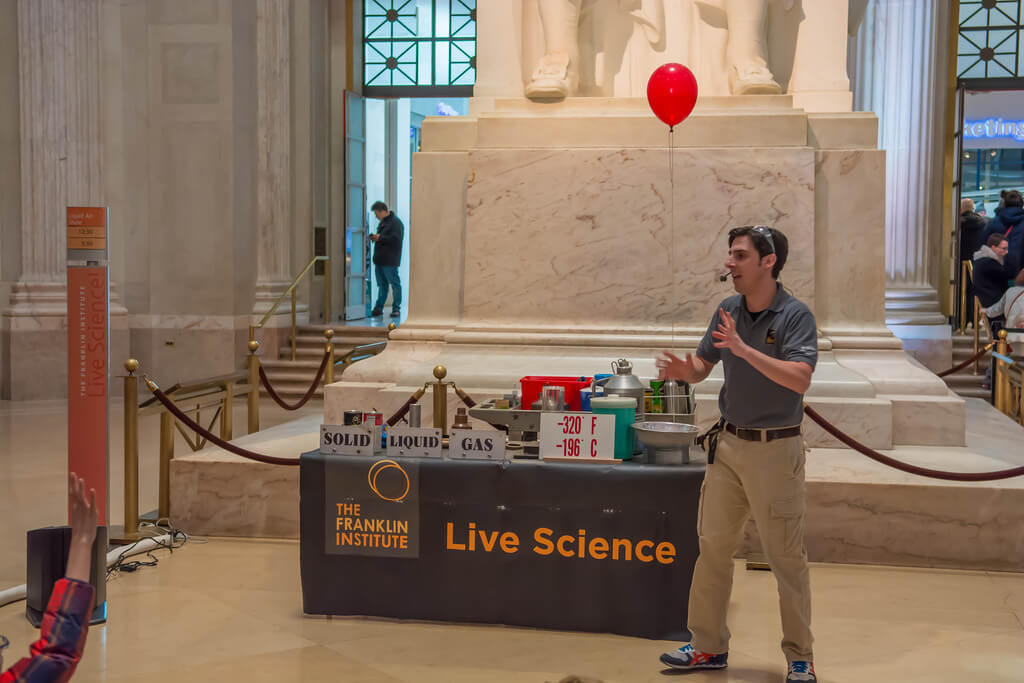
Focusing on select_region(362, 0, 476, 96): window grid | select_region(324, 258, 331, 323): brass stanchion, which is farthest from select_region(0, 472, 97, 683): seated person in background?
select_region(362, 0, 476, 96): window grid

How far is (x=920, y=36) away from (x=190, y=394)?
11.2 m

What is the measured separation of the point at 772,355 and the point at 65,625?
9.53 ft

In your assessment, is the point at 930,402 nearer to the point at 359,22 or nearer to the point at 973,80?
the point at 973,80

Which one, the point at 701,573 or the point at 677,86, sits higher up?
the point at 677,86

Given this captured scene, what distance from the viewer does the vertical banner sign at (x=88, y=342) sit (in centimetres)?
582

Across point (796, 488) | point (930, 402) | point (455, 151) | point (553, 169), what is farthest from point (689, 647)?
point (455, 151)

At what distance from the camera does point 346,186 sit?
16.8 m

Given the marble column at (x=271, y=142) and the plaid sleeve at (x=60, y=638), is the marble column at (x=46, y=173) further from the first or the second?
the plaid sleeve at (x=60, y=638)

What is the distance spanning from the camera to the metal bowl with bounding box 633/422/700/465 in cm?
489

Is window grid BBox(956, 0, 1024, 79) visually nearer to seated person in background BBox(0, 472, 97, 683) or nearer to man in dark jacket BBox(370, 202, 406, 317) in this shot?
man in dark jacket BBox(370, 202, 406, 317)

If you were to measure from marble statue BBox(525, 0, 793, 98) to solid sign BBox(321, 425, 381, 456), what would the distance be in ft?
11.8

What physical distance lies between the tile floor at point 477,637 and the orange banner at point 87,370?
0.70 metres

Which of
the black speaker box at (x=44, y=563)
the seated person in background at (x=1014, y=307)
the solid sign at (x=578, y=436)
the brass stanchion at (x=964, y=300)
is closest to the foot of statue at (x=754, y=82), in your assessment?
the solid sign at (x=578, y=436)

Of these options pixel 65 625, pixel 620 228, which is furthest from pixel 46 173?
pixel 65 625
